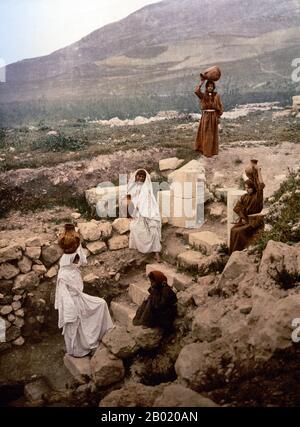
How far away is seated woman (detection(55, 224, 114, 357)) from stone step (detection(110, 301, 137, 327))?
548 mm

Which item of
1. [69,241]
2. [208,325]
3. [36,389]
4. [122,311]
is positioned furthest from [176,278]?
[36,389]

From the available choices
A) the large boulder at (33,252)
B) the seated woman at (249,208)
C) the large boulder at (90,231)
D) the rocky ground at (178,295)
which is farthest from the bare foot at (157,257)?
the large boulder at (33,252)

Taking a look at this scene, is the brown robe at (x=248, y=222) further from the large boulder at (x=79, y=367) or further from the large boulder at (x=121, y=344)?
the large boulder at (x=79, y=367)

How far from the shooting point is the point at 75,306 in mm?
5750

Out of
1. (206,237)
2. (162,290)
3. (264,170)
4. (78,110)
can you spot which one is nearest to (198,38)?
(78,110)

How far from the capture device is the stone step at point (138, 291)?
6.66 meters

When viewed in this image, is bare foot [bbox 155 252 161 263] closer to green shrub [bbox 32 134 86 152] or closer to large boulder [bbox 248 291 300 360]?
large boulder [bbox 248 291 300 360]

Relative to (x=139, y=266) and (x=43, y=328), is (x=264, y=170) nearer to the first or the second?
(x=139, y=266)

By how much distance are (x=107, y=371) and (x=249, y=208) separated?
2.85 meters

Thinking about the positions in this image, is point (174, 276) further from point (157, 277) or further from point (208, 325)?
point (208, 325)

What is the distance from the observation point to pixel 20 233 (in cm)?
768

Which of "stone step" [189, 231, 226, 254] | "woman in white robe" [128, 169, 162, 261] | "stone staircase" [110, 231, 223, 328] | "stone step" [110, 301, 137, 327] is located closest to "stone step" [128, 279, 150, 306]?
"stone staircase" [110, 231, 223, 328]

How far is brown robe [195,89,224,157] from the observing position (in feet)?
28.3

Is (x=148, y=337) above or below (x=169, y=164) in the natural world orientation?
below
